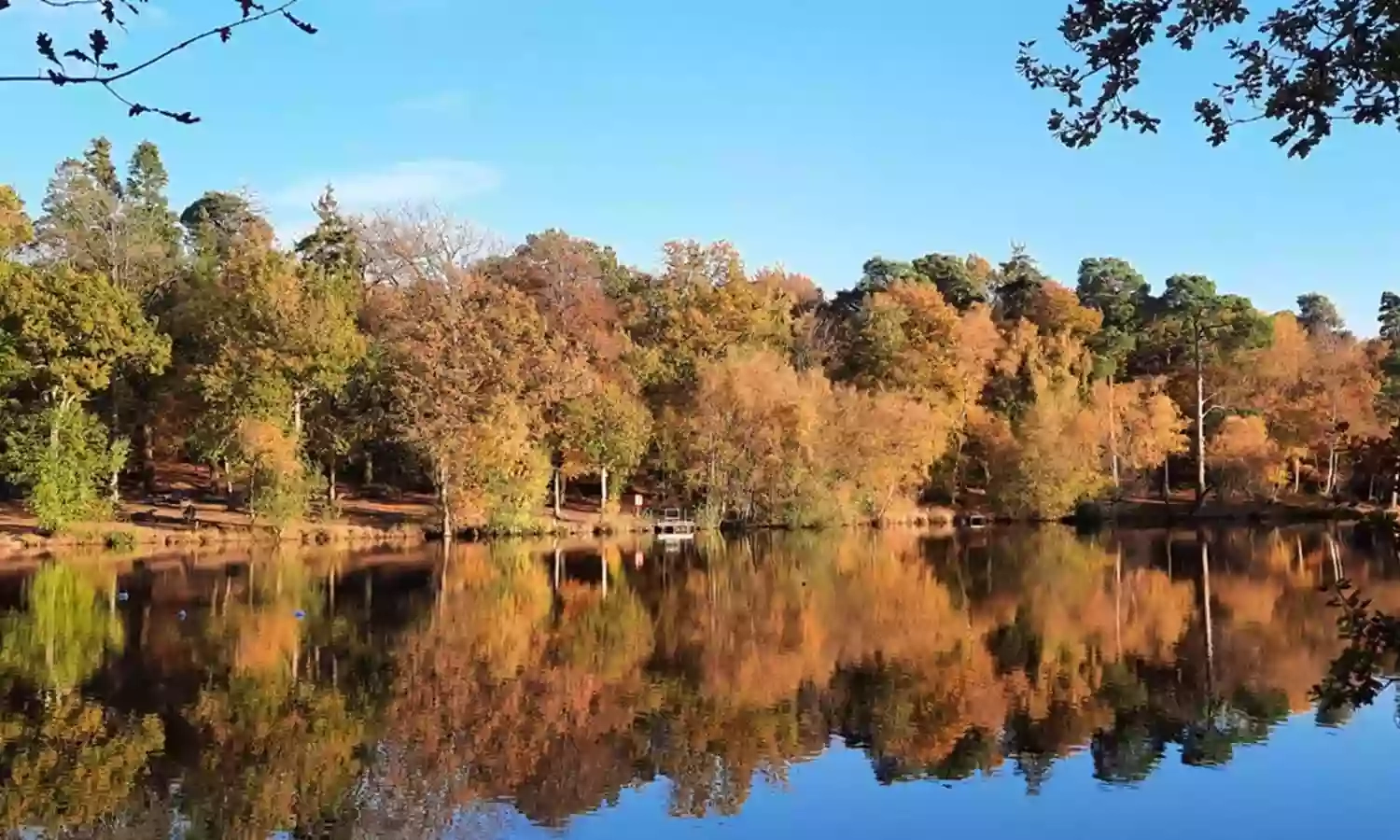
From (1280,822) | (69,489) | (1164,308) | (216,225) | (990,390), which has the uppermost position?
(216,225)

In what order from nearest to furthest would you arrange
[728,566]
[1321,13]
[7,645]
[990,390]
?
[1321,13], [7,645], [728,566], [990,390]

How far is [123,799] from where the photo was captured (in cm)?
1041

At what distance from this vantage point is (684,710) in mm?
14164

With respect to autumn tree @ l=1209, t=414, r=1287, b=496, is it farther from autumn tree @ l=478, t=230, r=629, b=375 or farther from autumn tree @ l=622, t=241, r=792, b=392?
autumn tree @ l=478, t=230, r=629, b=375

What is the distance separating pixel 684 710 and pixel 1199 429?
45.0 metres

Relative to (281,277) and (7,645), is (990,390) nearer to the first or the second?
(281,277)

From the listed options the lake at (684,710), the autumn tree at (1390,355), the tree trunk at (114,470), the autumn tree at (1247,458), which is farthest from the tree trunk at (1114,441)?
the tree trunk at (114,470)

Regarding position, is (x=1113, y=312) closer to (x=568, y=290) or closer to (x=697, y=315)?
(x=697, y=315)

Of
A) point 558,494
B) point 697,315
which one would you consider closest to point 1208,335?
point 697,315

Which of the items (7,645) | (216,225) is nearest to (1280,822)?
(7,645)

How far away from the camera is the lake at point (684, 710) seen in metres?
10.5

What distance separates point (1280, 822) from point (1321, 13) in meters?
8.04

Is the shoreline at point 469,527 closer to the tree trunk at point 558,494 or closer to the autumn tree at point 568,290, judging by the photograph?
the tree trunk at point 558,494

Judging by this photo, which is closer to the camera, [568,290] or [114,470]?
[114,470]
